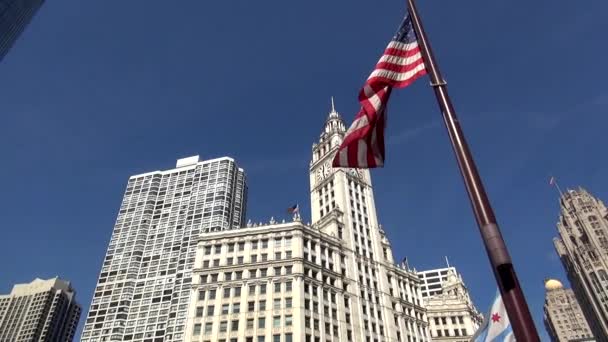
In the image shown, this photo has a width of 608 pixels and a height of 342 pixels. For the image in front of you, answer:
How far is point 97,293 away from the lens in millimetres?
132500

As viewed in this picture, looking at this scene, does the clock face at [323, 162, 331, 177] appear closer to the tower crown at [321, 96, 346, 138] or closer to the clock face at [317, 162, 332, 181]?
the clock face at [317, 162, 332, 181]

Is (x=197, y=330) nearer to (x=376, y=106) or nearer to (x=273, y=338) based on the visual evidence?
(x=273, y=338)

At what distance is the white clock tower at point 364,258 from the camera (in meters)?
81.2

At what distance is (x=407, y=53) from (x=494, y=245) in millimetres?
8628

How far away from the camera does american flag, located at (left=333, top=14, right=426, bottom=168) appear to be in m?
14.1

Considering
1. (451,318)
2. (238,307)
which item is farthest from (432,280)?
(238,307)

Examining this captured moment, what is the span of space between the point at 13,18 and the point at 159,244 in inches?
3265

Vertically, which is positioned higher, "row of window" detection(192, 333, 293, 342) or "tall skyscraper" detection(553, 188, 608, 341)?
"tall skyscraper" detection(553, 188, 608, 341)

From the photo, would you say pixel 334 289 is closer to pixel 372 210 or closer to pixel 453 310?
pixel 372 210

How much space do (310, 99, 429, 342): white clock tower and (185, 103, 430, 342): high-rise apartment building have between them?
238 mm

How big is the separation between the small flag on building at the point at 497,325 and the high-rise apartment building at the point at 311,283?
5444 cm

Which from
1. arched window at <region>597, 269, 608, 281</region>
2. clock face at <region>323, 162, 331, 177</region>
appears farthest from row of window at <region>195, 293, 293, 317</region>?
arched window at <region>597, 269, 608, 281</region>

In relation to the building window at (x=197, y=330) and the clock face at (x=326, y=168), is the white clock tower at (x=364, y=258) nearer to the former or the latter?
the clock face at (x=326, y=168)

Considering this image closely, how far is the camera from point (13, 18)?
125 metres
